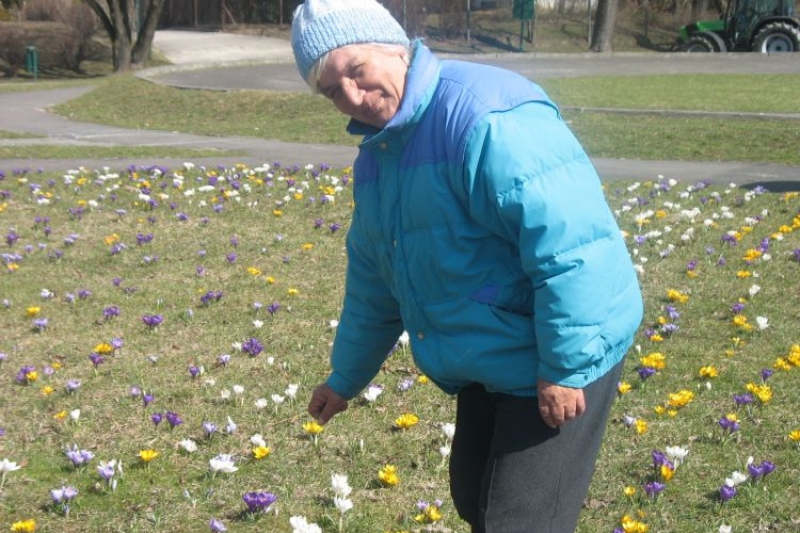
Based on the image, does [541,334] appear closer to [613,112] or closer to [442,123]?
[442,123]

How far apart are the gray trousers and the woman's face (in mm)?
759

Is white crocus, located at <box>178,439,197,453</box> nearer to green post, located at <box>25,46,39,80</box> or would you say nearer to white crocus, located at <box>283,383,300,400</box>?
white crocus, located at <box>283,383,300,400</box>

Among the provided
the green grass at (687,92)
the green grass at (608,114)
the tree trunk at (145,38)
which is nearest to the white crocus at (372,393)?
the green grass at (608,114)

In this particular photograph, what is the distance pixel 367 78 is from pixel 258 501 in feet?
5.49

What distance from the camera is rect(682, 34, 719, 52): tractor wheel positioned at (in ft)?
105

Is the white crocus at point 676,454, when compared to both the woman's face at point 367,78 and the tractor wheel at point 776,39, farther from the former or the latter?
the tractor wheel at point 776,39

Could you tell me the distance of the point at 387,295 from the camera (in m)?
2.83

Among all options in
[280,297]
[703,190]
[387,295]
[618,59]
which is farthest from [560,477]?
[618,59]

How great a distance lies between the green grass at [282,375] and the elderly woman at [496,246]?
3.76 feet

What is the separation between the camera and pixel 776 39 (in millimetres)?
30922

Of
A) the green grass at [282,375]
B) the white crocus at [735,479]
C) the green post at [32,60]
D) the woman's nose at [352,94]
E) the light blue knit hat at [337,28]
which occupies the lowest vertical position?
the green post at [32,60]

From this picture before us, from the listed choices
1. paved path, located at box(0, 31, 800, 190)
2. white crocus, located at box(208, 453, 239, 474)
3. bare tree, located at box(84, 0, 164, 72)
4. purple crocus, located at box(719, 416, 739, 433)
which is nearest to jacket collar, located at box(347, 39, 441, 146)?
white crocus, located at box(208, 453, 239, 474)

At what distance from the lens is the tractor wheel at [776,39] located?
30428 millimetres

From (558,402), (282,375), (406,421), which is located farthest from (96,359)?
(558,402)
